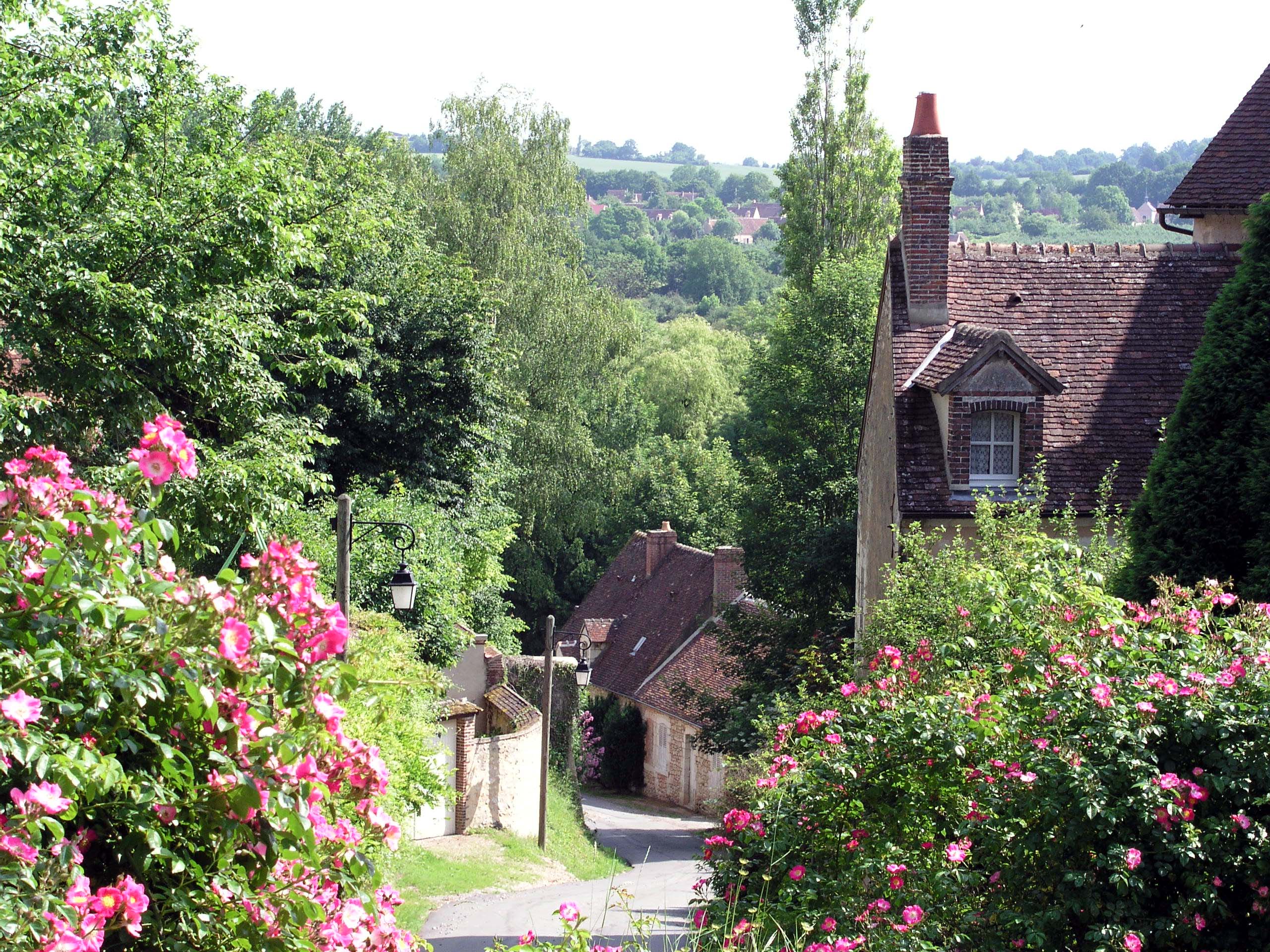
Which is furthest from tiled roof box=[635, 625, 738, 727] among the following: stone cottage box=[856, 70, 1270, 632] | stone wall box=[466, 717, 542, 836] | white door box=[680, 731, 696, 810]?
stone cottage box=[856, 70, 1270, 632]

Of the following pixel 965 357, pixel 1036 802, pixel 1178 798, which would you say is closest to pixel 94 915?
pixel 1036 802

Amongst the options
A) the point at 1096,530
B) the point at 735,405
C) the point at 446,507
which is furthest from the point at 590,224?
the point at 1096,530

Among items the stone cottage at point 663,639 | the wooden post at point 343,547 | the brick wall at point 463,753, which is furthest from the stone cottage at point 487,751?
the wooden post at point 343,547

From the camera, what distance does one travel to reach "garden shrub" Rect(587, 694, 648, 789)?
4131 centimetres

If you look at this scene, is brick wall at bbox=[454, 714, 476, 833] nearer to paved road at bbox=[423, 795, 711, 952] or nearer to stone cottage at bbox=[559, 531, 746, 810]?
paved road at bbox=[423, 795, 711, 952]

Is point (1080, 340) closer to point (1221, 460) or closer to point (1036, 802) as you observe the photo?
point (1221, 460)

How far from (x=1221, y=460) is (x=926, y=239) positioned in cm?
881

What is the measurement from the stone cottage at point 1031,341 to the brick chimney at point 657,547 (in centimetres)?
2597

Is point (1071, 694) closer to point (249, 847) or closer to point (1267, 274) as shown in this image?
point (249, 847)

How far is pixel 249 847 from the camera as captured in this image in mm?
3457

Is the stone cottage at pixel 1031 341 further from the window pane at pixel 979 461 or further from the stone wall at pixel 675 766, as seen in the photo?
the stone wall at pixel 675 766

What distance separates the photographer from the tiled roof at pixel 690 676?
3722 cm

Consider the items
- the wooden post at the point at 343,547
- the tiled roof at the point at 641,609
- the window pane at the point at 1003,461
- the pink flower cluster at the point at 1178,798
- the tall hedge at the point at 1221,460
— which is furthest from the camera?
the tiled roof at the point at 641,609

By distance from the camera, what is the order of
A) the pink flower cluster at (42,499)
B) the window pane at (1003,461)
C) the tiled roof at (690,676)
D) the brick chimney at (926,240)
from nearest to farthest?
the pink flower cluster at (42,499), the window pane at (1003,461), the brick chimney at (926,240), the tiled roof at (690,676)
